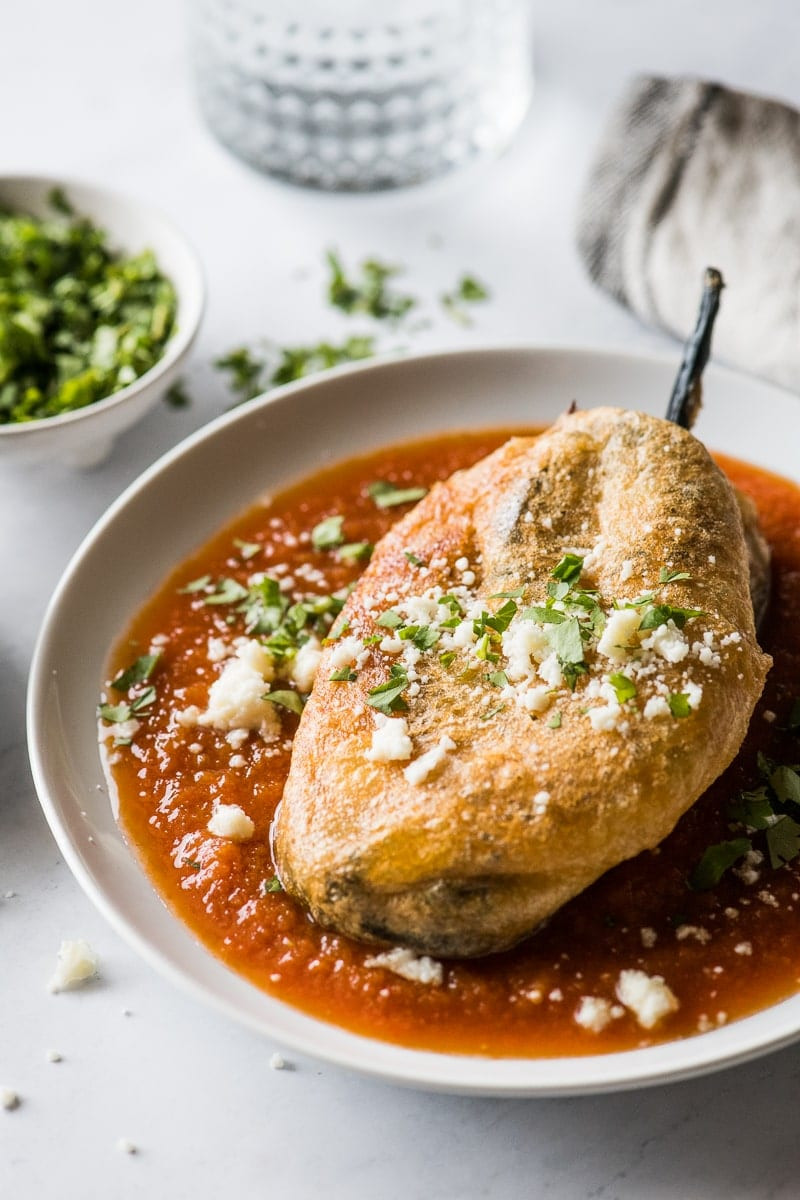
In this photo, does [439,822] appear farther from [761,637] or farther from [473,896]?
[761,637]

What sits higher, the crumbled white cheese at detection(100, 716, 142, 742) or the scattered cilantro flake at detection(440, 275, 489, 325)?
the scattered cilantro flake at detection(440, 275, 489, 325)

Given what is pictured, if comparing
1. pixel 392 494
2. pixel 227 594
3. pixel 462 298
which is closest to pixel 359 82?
pixel 462 298

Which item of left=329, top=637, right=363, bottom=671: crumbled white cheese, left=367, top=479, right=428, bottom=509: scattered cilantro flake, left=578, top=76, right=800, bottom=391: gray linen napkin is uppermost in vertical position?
left=578, top=76, right=800, bottom=391: gray linen napkin

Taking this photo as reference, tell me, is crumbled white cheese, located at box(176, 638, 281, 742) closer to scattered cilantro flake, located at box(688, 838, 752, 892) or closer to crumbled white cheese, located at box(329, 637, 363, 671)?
crumbled white cheese, located at box(329, 637, 363, 671)

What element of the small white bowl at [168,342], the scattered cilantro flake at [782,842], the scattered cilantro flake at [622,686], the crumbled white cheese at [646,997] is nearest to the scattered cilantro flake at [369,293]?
the small white bowl at [168,342]

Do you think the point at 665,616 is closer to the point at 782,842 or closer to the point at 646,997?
the point at 782,842

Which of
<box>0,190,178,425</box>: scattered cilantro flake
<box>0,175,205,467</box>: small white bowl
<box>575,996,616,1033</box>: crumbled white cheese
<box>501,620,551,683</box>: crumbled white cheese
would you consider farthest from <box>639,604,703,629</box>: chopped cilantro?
<box>0,190,178,425</box>: scattered cilantro flake

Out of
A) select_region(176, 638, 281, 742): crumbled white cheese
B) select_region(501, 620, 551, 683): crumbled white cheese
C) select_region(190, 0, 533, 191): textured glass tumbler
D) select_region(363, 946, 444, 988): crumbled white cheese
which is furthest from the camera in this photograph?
select_region(190, 0, 533, 191): textured glass tumbler
